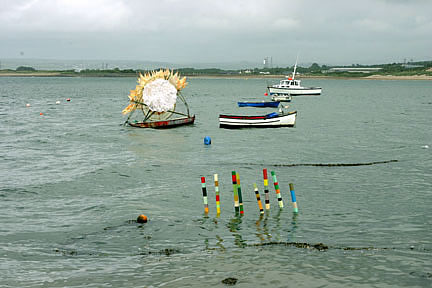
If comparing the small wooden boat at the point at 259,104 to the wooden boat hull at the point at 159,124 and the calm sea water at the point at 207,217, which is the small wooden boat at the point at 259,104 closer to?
the wooden boat hull at the point at 159,124

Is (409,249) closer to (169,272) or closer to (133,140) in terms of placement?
(169,272)

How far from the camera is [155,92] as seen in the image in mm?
49438

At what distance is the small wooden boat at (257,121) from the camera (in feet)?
171

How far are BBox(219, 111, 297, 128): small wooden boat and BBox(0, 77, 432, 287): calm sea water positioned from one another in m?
9.81

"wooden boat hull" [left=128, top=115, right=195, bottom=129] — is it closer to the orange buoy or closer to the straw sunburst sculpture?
the straw sunburst sculpture

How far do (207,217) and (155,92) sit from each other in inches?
1192

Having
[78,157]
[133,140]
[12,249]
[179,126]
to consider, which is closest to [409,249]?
[12,249]

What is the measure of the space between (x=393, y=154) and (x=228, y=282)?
26026 mm

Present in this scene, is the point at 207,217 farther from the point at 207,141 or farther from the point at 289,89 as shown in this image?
the point at 289,89

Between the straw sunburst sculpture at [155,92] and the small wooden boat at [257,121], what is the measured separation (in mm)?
6136

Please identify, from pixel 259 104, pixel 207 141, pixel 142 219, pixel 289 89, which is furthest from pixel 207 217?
pixel 289 89

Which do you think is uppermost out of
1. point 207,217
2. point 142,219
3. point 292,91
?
point 292,91

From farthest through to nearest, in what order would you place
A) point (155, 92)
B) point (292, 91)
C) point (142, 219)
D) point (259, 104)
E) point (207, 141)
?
point (292, 91) → point (259, 104) → point (155, 92) → point (207, 141) → point (142, 219)

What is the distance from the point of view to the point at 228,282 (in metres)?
14.1
